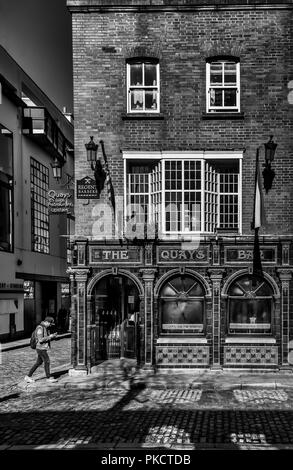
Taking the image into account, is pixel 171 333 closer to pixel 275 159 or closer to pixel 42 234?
pixel 275 159

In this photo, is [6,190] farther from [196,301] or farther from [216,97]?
[196,301]

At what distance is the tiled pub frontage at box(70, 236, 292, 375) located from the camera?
15945mm

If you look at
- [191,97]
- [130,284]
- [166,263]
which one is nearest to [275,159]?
[191,97]

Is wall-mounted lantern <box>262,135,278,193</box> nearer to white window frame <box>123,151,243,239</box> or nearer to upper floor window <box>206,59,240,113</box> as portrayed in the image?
white window frame <box>123,151,243,239</box>

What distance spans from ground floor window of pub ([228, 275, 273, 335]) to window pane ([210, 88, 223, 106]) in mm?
5237

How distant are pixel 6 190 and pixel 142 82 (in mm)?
11688

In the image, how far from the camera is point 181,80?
16406 mm

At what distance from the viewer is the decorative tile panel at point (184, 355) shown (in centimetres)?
1602

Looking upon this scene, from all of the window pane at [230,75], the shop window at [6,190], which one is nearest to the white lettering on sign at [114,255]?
the window pane at [230,75]

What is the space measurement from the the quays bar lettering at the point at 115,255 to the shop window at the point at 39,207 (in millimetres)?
14214

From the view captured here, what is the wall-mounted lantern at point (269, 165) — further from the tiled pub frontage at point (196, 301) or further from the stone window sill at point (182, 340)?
the stone window sill at point (182, 340)

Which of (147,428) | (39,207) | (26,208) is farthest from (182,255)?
(39,207)

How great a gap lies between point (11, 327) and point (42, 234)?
6993 mm
